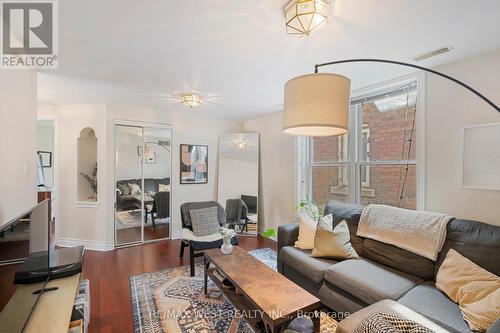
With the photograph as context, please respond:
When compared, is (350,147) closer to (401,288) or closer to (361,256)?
(361,256)

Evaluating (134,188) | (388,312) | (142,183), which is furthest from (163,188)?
(388,312)

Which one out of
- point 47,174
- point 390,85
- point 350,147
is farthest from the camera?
point 47,174

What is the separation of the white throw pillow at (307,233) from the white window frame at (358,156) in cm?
84

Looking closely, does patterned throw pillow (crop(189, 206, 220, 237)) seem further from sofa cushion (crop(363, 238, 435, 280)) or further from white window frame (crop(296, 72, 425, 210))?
sofa cushion (crop(363, 238, 435, 280))

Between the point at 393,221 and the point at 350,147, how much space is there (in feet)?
4.42

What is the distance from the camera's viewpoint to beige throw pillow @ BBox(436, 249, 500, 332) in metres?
1.48

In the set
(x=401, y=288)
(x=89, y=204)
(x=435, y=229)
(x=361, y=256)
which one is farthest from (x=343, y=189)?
(x=89, y=204)

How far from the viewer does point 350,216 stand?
281 centimetres

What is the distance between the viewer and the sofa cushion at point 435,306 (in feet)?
5.02

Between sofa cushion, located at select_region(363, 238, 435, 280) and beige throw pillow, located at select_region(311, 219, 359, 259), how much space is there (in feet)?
0.55

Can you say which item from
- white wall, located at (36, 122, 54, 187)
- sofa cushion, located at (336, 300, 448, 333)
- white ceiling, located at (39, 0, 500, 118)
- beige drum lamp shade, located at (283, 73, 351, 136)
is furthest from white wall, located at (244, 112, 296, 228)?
white wall, located at (36, 122, 54, 187)

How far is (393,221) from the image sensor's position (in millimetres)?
2391

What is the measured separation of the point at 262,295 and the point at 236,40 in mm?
2007

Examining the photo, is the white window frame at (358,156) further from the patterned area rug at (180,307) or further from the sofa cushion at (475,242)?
the patterned area rug at (180,307)
